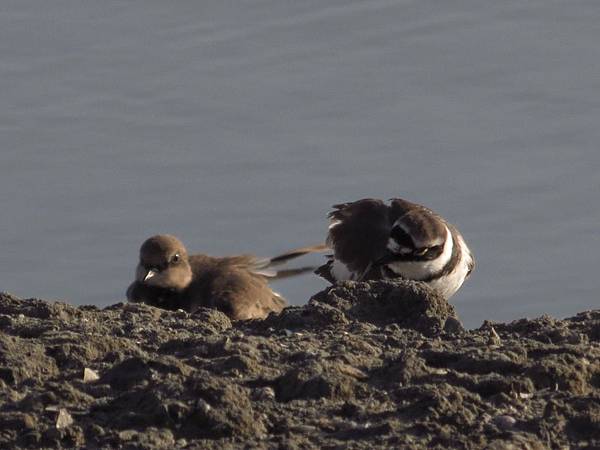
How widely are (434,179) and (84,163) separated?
2896mm

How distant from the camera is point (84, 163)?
42.8ft

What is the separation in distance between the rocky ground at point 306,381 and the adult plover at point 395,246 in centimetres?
327

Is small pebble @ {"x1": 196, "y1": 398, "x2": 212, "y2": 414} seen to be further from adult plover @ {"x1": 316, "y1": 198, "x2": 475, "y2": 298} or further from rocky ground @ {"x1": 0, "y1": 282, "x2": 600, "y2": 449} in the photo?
adult plover @ {"x1": 316, "y1": 198, "x2": 475, "y2": 298}

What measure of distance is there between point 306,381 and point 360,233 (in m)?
5.04

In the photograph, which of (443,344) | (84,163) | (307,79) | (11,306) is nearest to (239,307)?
(11,306)

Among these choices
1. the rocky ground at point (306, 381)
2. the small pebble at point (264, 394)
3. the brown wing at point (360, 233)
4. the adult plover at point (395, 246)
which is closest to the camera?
the rocky ground at point (306, 381)

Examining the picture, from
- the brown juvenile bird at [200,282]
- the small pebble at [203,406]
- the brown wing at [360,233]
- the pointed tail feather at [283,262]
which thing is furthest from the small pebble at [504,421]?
the brown wing at [360,233]

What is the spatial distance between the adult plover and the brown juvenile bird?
0.58 metres

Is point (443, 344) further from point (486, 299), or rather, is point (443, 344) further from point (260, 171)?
point (260, 171)

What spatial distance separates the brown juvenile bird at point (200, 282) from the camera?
9.69 metres

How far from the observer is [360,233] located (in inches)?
428

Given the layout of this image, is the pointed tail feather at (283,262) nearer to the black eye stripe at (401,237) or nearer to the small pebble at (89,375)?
the black eye stripe at (401,237)

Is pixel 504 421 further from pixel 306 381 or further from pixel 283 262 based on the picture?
pixel 283 262

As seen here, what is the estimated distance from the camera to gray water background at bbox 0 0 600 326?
484 inches
